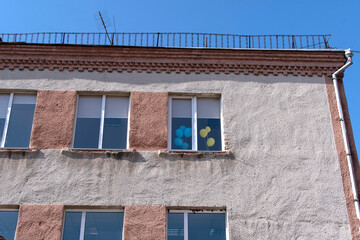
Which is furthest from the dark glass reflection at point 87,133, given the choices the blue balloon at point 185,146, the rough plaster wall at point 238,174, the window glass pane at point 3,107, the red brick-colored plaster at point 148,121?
the blue balloon at point 185,146

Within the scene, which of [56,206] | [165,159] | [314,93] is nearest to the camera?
Answer: [56,206]

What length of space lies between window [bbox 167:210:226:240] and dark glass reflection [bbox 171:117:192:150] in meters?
1.76

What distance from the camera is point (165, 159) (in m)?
11.6

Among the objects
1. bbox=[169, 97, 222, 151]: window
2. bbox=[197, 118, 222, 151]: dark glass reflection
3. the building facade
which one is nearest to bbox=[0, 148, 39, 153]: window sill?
the building facade

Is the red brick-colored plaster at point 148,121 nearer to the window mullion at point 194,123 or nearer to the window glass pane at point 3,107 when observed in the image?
the window mullion at point 194,123

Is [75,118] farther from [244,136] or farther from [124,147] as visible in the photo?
[244,136]

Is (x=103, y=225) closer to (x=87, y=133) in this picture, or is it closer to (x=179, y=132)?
(x=87, y=133)

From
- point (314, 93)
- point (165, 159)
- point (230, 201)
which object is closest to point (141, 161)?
point (165, 159)

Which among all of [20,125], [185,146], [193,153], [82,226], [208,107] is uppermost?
[208,107]

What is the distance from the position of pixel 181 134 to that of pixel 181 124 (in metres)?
0.30

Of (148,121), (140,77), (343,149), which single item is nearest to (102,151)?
(148,121)

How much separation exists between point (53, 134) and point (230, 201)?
4.59 meters

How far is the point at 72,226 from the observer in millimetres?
10914

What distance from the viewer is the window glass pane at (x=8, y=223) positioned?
10805mm
